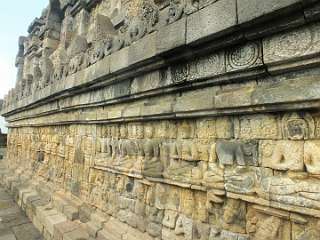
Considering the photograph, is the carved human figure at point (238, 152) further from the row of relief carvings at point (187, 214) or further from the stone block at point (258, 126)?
the row of relief carvings at point (187, 214)

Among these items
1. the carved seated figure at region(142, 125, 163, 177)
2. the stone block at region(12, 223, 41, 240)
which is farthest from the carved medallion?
the stone block at region(12, 223, 41, 240)

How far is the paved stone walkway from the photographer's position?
444 cm

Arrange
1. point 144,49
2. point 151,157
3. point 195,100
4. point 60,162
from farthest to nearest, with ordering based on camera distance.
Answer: point 60,162
point 151,157
point 144,49
point 195,100

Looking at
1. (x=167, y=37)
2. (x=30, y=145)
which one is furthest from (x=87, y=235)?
(x=30, y=145)

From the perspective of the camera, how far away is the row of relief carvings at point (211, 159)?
184 centimetres

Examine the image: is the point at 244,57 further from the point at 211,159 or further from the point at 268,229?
the point at 268,229

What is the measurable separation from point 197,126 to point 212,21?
1.06m

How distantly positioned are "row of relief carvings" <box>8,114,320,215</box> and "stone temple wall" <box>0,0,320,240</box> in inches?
0.4

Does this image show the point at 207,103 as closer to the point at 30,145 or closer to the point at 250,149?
the point at 250,149

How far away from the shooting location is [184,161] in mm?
2705

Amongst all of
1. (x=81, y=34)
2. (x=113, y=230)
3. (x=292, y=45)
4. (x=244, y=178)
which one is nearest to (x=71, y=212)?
(x=113, y=230)

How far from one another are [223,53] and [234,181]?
1214mm

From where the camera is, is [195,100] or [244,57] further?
[195,100]

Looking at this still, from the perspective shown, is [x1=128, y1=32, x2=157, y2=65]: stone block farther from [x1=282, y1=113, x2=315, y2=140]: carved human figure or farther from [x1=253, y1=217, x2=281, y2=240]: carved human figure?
[x1=253, y1=217, x2=281, y2=240]: carved human figure
